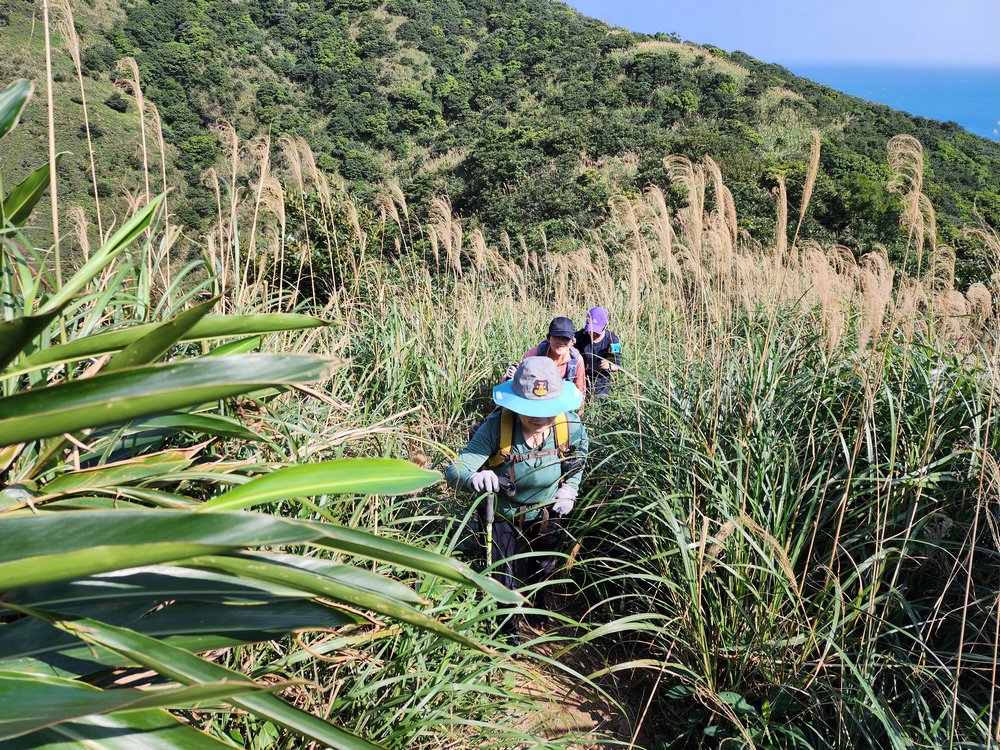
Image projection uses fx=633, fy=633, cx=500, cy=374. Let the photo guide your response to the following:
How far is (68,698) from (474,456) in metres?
2.19

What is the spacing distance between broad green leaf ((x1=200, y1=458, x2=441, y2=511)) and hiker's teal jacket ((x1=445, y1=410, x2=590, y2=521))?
5.72 ft

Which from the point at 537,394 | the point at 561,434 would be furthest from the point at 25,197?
the point at 561,434

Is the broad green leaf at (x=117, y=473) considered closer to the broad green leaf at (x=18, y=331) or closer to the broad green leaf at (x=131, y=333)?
the broad green leaf at (x=131, y=333)

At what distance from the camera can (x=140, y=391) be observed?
0.97 metres

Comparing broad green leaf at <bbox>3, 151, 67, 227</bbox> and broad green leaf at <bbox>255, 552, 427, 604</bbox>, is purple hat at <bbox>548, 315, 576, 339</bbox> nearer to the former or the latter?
broad green leaf at <bbox>3, 151, 67, 227</bbox>

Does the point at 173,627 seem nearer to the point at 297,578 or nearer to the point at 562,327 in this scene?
the point at 297,578

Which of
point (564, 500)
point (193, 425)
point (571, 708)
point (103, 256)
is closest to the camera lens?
point (193, 425)

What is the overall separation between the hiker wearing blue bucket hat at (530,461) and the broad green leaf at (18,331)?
198 cm

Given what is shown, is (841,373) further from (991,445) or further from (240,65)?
(240,65)

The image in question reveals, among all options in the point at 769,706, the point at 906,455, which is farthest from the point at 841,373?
the point at 769,706

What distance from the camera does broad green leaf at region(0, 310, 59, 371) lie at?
0.98 meters

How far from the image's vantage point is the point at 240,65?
114ft

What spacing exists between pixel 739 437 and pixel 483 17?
49496 millimetres

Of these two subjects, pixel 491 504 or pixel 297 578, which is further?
pixel 491 504
